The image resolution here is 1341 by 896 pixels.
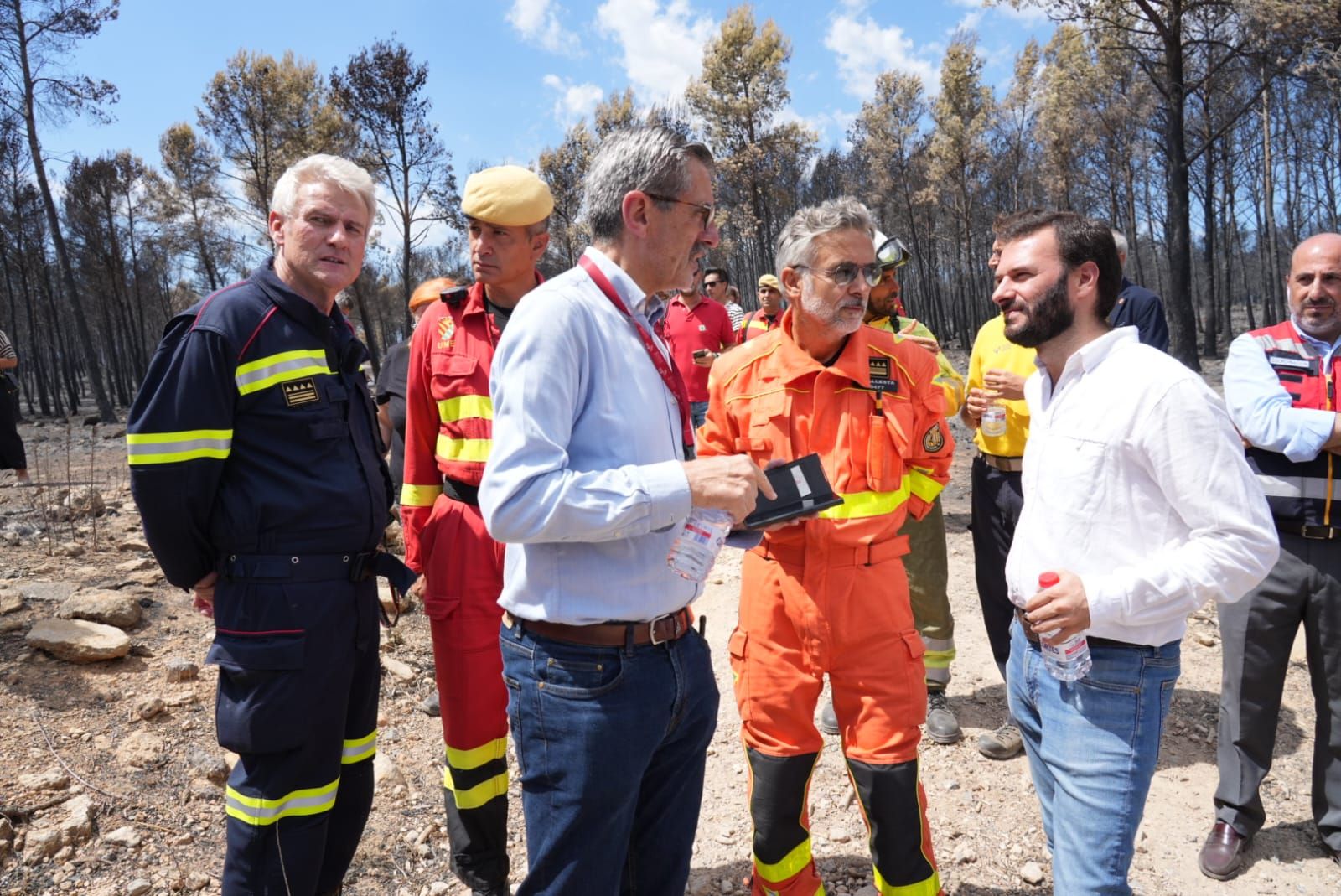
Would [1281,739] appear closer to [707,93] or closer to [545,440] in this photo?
[545,440]

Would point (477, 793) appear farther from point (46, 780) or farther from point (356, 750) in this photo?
point (46, 780)

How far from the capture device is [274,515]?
209 cm

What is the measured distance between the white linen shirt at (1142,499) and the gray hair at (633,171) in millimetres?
1144

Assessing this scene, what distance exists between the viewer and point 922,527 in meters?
4.14

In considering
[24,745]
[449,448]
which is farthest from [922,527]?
[24,745]

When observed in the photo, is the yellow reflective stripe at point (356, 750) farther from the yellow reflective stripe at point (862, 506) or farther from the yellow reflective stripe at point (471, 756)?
the yellow reflective stripe at point (862, 506)

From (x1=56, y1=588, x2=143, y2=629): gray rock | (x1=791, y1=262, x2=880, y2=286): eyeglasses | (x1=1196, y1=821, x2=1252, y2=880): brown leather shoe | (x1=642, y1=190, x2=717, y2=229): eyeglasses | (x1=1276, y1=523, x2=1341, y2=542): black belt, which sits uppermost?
(x1=642, y1=190, x2=717, y2=229): eyeglasses

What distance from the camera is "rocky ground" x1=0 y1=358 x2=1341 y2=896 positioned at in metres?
2.88

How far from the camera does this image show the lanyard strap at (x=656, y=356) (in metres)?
1.64

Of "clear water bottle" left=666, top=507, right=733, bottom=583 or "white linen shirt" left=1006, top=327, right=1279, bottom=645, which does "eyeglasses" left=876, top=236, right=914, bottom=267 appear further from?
"clear water bottle" left=666, top=507, right=733, bottom=583

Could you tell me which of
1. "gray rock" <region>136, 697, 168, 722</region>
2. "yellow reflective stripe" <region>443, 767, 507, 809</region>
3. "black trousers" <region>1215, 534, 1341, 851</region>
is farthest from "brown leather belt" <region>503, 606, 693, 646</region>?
"gray rock" <region>136, 697, 168, 722</region>

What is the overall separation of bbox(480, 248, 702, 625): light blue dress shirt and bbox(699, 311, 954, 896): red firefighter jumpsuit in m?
0.80

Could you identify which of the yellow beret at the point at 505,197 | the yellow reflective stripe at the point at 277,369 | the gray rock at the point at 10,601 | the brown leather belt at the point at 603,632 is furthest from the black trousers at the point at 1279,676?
the gray rock at the point at 10,601

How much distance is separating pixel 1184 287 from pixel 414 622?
1544 centimetres
